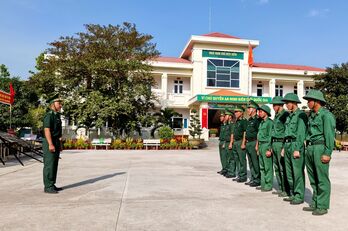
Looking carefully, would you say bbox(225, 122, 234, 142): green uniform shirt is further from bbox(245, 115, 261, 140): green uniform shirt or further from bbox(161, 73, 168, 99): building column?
bbox(161, 73, 168, 99): building column

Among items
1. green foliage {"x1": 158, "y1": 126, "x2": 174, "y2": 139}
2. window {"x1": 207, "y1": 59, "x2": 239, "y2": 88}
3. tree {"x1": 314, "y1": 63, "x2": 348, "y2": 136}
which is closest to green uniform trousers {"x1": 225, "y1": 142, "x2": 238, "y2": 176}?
green foliage {"x1": 158, "y1": 126, "x2": 174, "y2": 139}

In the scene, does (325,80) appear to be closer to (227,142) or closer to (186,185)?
(227,142)

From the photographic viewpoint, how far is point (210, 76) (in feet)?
98.4

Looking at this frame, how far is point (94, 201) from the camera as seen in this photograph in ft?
17.1

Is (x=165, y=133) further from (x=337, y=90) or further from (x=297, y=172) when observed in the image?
(x=297, y=172)

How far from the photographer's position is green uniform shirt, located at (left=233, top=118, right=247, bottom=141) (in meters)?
7.57

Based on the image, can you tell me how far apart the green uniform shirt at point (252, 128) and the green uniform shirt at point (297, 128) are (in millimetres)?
1658

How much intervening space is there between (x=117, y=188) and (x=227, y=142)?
338cm

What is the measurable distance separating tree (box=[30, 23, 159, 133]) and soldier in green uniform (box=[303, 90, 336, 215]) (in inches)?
721

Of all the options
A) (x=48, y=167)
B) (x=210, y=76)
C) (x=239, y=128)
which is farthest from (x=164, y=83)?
(x=48, y=167)

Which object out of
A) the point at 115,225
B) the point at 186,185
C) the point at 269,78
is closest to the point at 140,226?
the point at 115,225

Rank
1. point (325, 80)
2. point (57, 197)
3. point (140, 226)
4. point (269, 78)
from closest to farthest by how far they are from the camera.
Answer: point (140, 226)
point (57, 197)
point (325, 80)
point (269, 78)

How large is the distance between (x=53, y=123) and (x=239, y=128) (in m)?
4.27

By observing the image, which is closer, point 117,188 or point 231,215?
point 231,215
